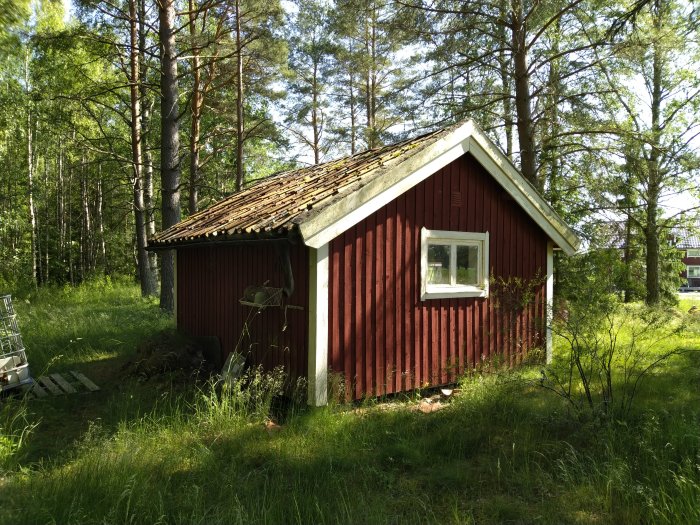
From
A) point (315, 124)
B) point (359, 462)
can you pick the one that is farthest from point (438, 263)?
point (315, 124)

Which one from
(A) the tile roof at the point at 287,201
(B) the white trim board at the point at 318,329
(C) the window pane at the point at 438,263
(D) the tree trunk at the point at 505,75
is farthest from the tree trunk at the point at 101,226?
(B) the white trim board at the point at 318,329

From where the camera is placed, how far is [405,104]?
1323cm

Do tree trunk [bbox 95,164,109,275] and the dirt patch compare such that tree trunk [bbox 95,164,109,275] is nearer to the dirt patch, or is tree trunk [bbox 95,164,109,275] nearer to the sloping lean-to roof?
the sloping lean-to roof

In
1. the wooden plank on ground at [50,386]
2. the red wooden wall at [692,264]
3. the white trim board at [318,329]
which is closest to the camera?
the white trim board at [318,329]

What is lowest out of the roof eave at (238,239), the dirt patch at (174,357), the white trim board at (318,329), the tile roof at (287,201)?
the dirt patch at (174,357)

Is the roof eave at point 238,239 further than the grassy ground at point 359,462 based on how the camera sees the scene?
Yes

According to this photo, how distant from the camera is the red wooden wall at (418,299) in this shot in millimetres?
5844

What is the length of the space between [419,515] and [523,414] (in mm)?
2338

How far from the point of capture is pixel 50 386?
6633 millimetres

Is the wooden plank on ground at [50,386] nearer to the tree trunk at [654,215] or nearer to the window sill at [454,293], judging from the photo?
the window sill at [454,293]

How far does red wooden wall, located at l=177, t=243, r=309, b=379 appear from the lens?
5.80m

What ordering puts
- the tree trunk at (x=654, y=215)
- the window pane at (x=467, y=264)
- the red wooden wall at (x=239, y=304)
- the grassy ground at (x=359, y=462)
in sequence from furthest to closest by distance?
the tree trunk at (x=654, y=215), the window pane at (x=467, y=264), the red wooden wall at (x=239, y=304), the grassy ground at (x=359, y=462)

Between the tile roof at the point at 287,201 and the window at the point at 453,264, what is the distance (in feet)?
4.10

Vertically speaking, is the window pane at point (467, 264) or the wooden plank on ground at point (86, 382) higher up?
the window pane at point (467, 264)
